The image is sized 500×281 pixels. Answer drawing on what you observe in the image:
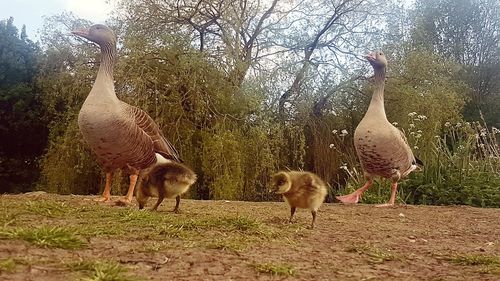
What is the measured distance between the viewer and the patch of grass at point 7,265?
2.14 m

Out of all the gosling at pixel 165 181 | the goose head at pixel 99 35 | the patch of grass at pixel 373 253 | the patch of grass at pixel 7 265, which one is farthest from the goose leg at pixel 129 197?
the patch of grass at pixel 7 265

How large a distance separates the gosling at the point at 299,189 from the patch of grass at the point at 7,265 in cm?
241

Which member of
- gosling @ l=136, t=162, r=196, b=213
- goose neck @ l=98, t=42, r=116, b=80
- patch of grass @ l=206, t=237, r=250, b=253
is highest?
goose neck @ l=98, t=42, r=116, b=80

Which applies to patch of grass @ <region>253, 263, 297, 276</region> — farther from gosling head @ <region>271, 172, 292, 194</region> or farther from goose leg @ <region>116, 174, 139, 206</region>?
goose leg @ <region>116, 174, 139, 206</region>

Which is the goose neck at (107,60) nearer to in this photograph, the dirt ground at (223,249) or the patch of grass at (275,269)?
the dirt ground at (223,249)

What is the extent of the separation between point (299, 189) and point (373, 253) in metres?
1.21

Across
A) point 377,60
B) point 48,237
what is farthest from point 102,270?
point 377,60

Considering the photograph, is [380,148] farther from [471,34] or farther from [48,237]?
[471,34]

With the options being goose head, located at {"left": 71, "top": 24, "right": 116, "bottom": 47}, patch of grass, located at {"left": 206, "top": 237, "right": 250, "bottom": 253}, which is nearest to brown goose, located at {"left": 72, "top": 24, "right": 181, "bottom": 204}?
goose head, located at {"left": 71, "top": 24, "right": 116, "bottom": 47}

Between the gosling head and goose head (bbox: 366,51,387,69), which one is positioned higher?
goose head (bbox: 366,51,387,69)

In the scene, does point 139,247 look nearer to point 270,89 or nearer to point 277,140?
point 277,140

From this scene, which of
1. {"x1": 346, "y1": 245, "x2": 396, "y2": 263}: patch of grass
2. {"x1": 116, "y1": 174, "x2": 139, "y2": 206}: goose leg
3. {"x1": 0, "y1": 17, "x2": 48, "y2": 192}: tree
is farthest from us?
{"x1": 0, "y1": 17, "x2": 48, "y2": 192}: tree

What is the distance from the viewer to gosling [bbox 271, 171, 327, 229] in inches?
168

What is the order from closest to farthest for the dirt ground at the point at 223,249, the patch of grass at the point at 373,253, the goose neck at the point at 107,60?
the dirt ground at the point at 223,249 → the patch of grass at the point at 373,253 → the goose neck at the point at 107,60
